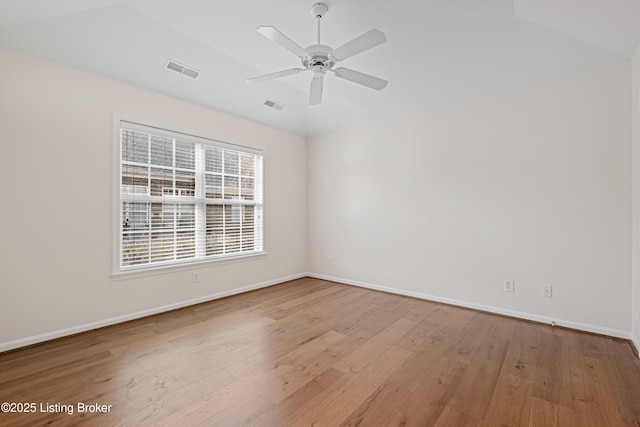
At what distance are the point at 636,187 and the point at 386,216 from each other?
8.19 feet

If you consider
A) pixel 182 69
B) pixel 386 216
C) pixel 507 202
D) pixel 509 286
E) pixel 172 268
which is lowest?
pixel 509 286

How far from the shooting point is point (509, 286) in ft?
10.5

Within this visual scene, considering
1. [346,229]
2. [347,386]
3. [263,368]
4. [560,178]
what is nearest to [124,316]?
[263,368]

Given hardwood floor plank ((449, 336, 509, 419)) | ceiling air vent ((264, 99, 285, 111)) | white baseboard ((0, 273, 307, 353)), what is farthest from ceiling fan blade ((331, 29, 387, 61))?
white baseboard ((0, 273, 307, 353))

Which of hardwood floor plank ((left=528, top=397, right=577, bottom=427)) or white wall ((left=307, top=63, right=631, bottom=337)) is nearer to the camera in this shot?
hardwood floor plank ((left=528, top=397, right=577, bottom=427))

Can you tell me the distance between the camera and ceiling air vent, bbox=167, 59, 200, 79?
2.94m

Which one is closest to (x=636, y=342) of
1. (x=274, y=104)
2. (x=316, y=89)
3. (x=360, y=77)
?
(x=360, y=77)

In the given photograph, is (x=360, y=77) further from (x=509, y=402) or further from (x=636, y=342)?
(x=636, y=342)

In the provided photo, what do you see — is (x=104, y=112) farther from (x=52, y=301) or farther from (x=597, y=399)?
(x=597, y=399)

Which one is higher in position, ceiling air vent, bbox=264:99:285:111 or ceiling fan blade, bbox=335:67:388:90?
ceiling air vent, bbox=264:99:285:111

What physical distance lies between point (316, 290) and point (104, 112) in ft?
11.1

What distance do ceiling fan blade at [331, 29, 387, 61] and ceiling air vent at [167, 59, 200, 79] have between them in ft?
5.92

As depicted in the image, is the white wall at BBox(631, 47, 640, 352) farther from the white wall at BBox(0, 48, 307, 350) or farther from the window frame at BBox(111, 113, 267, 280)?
the white wall at BBox(0, 48, 307, 350)

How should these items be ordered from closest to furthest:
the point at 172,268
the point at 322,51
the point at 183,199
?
the point at 322,51, the point at 172,268, the point at 183,199
